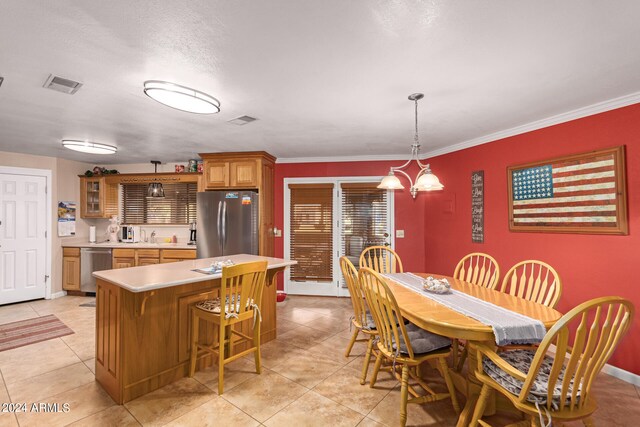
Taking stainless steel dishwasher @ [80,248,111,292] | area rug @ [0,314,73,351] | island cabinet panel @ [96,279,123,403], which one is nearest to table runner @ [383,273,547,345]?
island cabinet panel @ [96,279,123,403]

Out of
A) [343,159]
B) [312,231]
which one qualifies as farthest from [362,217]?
[343,159]

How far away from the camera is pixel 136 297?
6.99 ft

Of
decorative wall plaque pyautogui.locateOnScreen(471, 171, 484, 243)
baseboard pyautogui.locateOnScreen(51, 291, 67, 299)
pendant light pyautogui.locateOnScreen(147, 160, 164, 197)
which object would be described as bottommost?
baseboard pyautogui.locateOnScreen(51, 291, 67, 299)

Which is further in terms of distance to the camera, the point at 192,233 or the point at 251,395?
the point at 192,233

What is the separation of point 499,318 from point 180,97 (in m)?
2.71

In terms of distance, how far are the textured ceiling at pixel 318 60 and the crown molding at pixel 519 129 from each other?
0.33ft

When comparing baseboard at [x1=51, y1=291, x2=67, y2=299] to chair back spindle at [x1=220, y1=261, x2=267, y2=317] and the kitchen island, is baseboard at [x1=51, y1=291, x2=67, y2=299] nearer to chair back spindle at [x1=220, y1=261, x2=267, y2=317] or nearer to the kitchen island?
the kitchen island

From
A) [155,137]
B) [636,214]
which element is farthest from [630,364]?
[155,137]

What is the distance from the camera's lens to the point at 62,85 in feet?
7.43

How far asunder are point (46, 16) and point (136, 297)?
5.68 feet

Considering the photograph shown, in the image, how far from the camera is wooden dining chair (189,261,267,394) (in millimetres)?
2227

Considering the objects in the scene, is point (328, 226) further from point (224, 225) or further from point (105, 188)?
point (105, 188)

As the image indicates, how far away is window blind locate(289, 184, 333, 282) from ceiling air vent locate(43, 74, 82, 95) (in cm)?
314

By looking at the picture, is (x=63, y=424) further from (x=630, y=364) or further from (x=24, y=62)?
(x=630, y=364)
